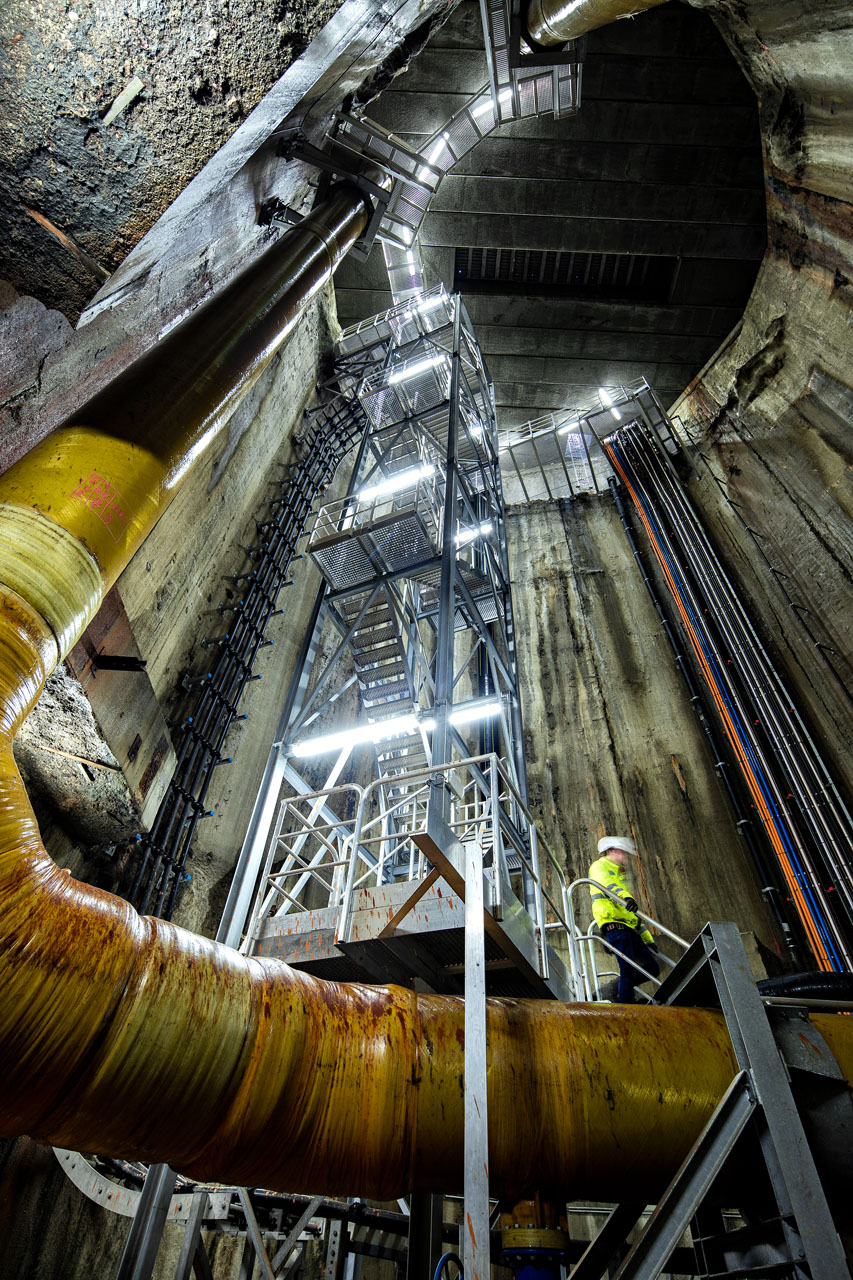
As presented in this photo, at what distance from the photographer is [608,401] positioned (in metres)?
16.8

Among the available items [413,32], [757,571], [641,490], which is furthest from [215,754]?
[641,490]

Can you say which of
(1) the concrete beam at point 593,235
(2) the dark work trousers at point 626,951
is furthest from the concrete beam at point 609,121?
(2) the dark work trousers at point 626,951

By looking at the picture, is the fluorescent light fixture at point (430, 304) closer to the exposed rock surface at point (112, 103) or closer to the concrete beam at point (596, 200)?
the concrete beam at point (596, 200)

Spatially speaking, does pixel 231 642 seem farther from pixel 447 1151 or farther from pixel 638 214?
pixel 638 214

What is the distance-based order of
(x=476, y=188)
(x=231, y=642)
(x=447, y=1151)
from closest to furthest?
(x=447, y=1151) < (x=231, y=642) < (x=476, y=188)

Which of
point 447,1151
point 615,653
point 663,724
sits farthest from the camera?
point 615,653

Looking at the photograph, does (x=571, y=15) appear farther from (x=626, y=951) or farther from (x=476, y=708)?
(x=626, y=951)

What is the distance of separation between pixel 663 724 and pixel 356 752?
572 centimetres

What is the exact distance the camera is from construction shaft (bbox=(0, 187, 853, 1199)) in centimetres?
214

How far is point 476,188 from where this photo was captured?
13.6 meters

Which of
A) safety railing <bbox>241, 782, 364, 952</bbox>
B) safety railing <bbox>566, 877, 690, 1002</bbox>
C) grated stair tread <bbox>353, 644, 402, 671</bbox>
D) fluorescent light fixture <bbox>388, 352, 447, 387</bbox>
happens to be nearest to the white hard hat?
safety railing <bbox>566, 877, 690, 1002</bbox>

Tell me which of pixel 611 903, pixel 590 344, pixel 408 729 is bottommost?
pixel 611 903

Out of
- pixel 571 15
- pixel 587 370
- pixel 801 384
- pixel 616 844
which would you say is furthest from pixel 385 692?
pixel 587 370

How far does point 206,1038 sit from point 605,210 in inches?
673
